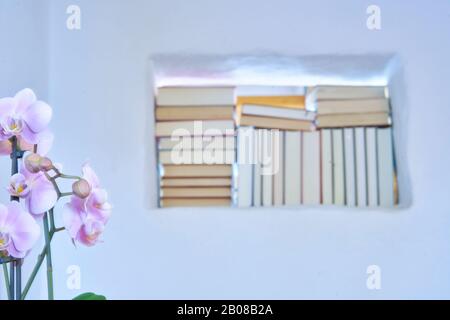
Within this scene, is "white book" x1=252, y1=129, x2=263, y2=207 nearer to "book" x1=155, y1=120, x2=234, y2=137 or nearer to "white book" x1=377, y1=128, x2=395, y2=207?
"book" x1=155, y1=120, x2=234, y2=137

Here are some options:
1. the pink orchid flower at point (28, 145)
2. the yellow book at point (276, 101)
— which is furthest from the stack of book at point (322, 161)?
the pink orchid flower at point (28, 145)

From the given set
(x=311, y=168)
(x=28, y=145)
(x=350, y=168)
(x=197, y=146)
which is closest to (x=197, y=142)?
(x=197, y=146)

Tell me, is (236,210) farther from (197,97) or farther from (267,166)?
(197,97)

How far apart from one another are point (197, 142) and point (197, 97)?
129 mm

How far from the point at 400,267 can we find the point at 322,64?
0.57 m

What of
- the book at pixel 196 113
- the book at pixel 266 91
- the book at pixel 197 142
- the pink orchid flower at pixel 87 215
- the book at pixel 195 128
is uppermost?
the book at pixel 266 91

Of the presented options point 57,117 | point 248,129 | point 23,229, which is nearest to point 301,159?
point 248,129

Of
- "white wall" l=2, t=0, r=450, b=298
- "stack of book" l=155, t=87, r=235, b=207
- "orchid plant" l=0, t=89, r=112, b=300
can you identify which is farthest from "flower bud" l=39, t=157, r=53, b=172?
"stack of book" l=155, t=87, r=235, b=207

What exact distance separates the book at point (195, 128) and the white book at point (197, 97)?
2.2 inches

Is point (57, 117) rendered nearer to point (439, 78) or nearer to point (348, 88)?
point (348, 88)

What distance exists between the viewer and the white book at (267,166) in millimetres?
1342

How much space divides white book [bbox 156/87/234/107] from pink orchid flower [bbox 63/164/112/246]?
2.95 feet

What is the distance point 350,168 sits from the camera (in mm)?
1344

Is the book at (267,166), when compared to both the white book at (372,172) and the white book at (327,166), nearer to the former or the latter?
the white book at (327,166)
